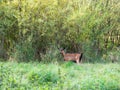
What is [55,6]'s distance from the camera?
950 centimetres

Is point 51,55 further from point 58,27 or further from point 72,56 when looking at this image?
point 58,27

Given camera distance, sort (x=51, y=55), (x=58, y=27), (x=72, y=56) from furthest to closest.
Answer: (x=72, y=56), (x=58, y=27), (x=51, y=55)

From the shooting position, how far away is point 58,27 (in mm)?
9859

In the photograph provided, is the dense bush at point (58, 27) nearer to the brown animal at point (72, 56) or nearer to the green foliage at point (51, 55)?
the green foliage at point (51, 55)

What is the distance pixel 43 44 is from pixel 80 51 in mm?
1465

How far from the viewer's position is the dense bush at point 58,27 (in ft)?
30.8

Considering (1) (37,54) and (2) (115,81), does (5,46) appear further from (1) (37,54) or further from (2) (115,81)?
(2) (115,81)

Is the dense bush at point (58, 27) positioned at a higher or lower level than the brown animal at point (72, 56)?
higher

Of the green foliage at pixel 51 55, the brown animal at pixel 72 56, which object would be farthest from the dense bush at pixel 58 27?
the brown animal at pixel 72 56

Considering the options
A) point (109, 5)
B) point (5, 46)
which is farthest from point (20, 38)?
point (109, 5)

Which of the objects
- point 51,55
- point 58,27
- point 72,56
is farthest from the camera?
point 72,56

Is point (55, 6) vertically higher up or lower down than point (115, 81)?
higher up

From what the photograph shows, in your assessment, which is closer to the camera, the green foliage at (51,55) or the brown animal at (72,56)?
the green foliage at (51,55)

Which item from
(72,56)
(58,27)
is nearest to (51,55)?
(72,56)
